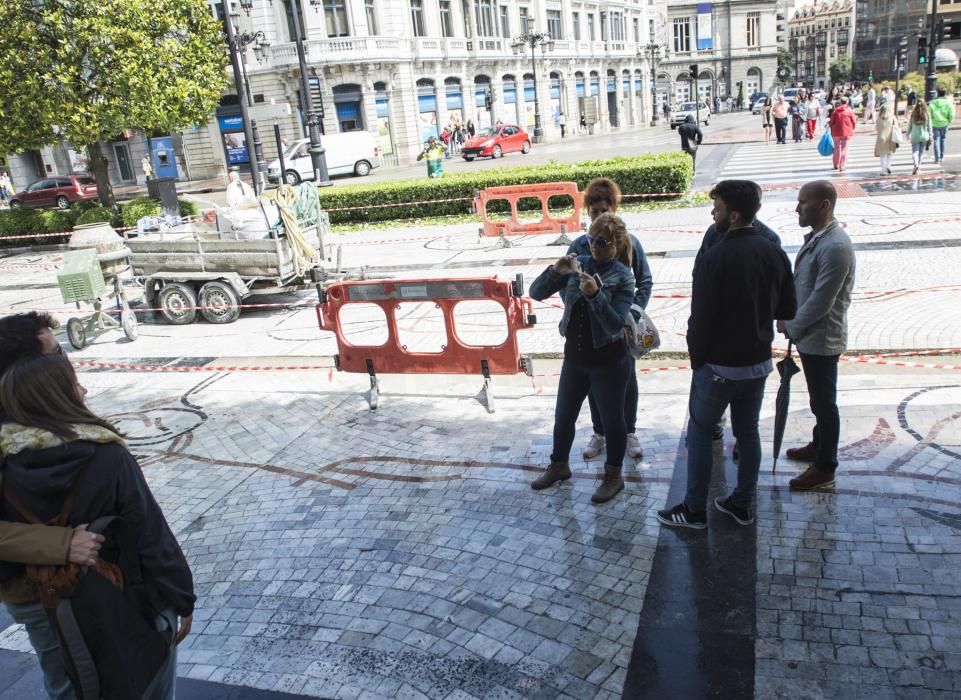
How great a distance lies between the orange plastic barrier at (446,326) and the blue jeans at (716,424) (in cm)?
226

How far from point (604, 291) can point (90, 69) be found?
60.1 feet

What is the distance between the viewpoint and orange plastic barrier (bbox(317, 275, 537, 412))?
6.50 metres

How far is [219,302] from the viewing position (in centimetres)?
1044

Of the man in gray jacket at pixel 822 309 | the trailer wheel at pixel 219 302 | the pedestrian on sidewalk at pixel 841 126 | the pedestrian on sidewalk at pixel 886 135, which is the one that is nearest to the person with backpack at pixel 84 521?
the man in gray jacket at pixel 822 309

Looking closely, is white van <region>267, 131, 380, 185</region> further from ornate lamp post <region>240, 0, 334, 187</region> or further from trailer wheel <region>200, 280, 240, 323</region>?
trailer wheel <region>200, 280, 240, 323</region>

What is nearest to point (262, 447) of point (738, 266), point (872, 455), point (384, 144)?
point (738, 266)

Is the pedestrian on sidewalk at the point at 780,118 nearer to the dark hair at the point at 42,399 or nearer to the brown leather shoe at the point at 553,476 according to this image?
the brown leather shoe at the point at 553,476

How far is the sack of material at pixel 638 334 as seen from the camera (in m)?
4.80

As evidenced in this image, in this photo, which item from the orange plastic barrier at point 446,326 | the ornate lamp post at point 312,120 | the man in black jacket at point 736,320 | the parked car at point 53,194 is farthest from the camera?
the parked car at point 53,194

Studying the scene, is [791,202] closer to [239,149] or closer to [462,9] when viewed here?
[239,149]

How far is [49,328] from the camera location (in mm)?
2918

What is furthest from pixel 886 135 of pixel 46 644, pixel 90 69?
pixel 46 644

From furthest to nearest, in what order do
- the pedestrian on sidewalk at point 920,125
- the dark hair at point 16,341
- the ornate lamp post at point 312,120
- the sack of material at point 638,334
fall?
the ornate lamp post at point 312,120
the pedestrian on sidewalk at point 920,125
the sack of material at point 638,334
the dark hair at point 16,341

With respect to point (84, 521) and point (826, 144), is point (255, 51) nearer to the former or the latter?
point (826, 144)
